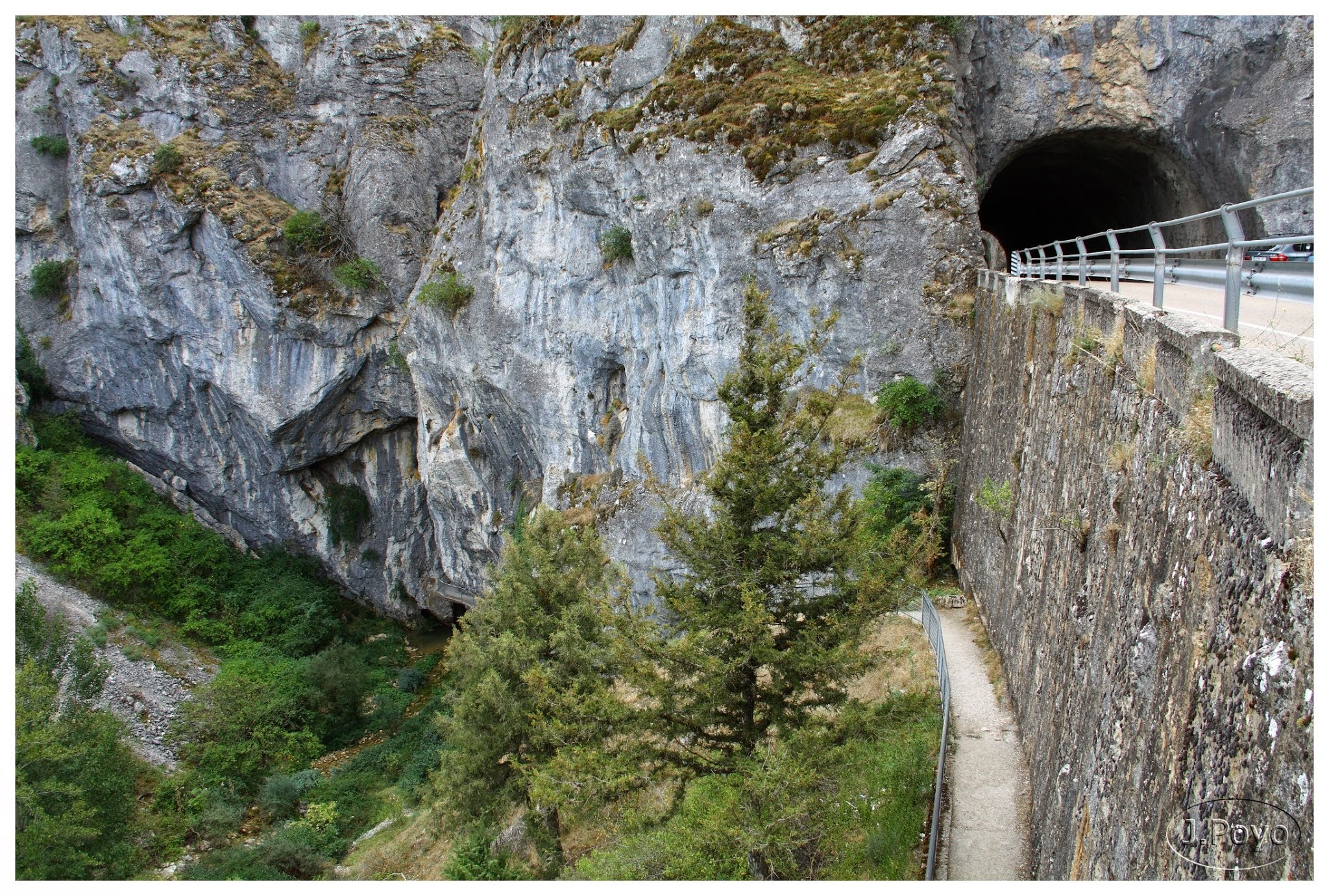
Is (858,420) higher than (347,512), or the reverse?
(858,420)

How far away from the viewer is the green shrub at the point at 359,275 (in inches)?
1242

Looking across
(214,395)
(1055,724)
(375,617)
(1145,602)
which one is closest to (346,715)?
(375,617)

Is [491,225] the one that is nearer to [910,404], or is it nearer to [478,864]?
[910,404]

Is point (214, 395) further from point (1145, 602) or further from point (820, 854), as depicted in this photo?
point (1145, 602)

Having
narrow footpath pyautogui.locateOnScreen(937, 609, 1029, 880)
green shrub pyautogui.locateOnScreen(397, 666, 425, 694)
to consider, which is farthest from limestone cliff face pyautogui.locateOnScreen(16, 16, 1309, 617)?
narrow footpath pyautogui.locateOnScreen(937, 609, 1029, 880)

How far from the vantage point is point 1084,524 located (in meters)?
7.02

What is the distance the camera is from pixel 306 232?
104ft

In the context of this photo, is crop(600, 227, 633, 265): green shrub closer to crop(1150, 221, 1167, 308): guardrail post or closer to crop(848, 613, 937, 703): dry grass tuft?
crop(848, 613, 937, 703): dry grass tuft

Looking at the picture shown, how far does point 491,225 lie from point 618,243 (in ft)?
19.4

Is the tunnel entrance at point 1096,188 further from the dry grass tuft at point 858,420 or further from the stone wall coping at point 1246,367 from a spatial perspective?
the stone wall coping at point 1246,367

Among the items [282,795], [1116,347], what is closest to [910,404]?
[1116,347]

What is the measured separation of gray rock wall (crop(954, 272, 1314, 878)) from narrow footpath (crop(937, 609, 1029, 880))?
424 mm

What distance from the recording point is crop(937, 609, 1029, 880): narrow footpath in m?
7.88

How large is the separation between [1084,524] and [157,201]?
3565 centimetres
